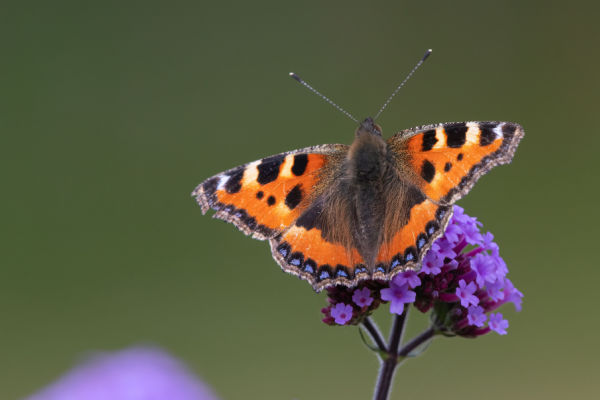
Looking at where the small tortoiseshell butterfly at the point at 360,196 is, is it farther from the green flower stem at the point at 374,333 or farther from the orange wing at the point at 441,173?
the green flower stem at the point at 374,333

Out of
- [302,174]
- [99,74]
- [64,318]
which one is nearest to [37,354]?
[64,318]

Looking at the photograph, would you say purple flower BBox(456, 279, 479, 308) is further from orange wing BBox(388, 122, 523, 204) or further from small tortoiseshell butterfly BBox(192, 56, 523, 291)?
orange wing BBox(388, 122, 523, 204)

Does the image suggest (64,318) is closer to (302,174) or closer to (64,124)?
(64,124)

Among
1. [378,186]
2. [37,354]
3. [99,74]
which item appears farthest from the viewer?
[99,74]

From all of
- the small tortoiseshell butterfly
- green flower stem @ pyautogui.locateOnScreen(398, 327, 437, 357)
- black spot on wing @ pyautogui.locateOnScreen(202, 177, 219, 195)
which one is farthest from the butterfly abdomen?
black spot on wing @ pyautogui.locateOnScreen(202, 177, 219, 195)

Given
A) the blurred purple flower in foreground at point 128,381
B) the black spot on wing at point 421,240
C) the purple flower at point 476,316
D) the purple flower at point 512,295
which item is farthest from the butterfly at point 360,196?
the blurred purple flower in foreground at point 128,381

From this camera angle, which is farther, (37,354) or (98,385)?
(37,354)
